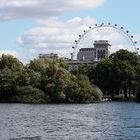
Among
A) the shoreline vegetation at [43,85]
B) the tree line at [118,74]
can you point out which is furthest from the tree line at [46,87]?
the tree line at [118,74]

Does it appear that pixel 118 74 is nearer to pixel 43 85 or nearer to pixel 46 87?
pixel 43 85

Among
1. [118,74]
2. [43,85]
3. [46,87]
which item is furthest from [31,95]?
[118,74]

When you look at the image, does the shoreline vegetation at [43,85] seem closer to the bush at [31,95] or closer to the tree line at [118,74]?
the bush at [31,95]

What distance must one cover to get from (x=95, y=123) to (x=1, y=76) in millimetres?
70563

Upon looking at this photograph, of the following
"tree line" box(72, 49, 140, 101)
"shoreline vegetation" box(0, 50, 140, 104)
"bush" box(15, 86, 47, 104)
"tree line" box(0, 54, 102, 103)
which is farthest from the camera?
"tree line" box(72, 49, 140, 101)

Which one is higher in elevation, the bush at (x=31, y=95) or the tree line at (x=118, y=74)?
the tree line at (x=118, y=74)

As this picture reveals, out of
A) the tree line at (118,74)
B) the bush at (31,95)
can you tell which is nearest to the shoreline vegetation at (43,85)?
the bush at (31,95)

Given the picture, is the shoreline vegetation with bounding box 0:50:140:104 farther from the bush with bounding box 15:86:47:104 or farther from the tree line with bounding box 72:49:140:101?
the tree line with bounding box 72:49:140:101

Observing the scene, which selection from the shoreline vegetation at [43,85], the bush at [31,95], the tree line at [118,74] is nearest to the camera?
the bush at [31,95]

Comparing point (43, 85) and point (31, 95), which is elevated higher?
point (43, 85)

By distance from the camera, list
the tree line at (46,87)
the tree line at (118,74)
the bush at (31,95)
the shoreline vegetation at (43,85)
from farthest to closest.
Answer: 1. the tree line at (118,74)
2. the shoreline vegetation at (43,85)
3. the tree line at (46,87)
4. the bush at (31,95)

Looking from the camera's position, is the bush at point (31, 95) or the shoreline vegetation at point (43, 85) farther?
the shoreline vegetation at point (43, 85)

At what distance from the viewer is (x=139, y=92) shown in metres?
141

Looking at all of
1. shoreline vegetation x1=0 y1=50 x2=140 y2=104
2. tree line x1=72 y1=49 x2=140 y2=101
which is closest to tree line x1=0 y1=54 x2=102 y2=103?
shoreline vegetation x1=0 y1=50 x2=140 y2=104
